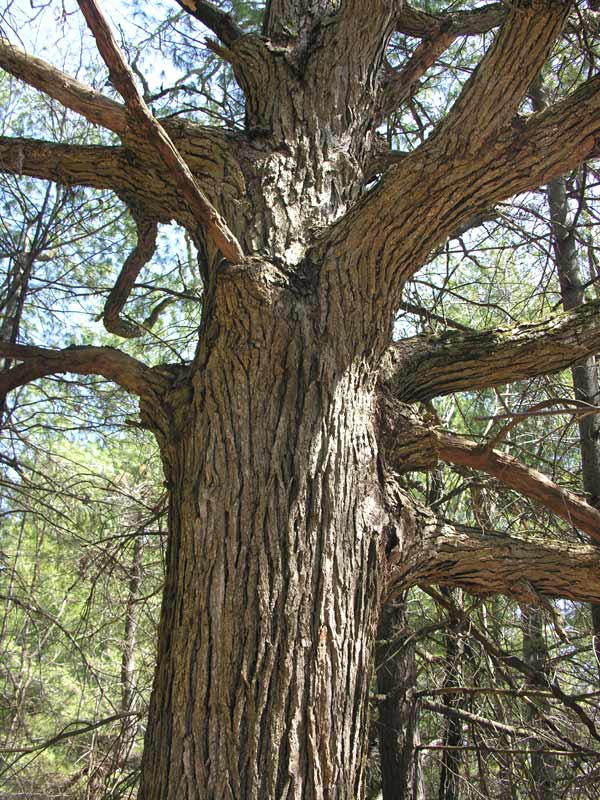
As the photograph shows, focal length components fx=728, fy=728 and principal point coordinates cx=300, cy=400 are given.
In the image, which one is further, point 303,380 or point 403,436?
point 403,436

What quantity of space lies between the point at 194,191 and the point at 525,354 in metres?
1.24

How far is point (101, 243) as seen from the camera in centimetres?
440

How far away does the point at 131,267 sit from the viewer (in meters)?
3.18

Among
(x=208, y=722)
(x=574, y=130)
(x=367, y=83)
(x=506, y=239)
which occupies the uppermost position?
(x=506, y=239)

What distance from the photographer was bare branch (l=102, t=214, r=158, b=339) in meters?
3.10

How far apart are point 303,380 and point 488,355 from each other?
0.74 m

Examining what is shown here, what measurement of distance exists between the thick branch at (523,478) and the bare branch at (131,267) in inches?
58.9

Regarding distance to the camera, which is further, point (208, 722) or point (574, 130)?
point (574, 130)

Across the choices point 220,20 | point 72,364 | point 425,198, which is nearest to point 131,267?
point 72,364

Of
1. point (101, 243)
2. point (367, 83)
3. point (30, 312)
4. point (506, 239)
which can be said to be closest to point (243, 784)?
point (367, 83)

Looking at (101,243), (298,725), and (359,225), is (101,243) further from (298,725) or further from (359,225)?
(298,725)

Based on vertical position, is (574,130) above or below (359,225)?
above

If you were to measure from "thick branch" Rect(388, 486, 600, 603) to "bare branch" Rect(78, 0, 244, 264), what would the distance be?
0.98 metres

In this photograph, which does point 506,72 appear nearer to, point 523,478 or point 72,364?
point 523,478
